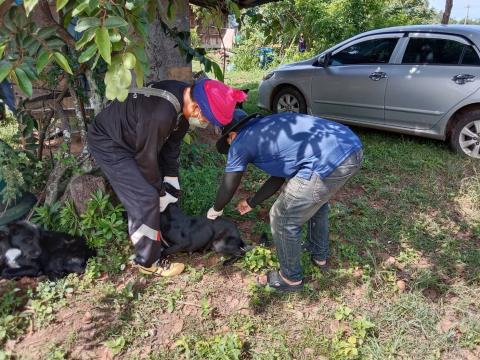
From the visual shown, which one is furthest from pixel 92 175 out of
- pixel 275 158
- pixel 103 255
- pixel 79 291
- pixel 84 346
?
pixel 275 158

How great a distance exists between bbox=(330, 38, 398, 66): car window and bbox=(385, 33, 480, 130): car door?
221 millimetres

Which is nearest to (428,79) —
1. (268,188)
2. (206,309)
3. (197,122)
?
(268,188)

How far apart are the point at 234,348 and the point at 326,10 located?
33.6 feet

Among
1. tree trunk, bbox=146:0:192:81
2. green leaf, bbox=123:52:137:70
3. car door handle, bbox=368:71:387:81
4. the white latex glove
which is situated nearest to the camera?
green leaf, bbox=123:52:137:70

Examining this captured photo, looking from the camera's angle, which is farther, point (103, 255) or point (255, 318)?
point (103, 255)

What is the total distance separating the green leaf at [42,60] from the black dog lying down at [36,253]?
1387mm

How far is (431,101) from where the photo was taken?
5.06m

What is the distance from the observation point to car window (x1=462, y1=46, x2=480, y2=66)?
4711 millimetres

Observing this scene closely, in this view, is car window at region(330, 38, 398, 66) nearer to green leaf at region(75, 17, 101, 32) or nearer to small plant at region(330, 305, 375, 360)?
small plant at region(330, 305, 375, 360)

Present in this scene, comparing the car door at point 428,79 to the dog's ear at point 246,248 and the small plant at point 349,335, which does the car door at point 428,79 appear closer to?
the dog's ear at point 246,248

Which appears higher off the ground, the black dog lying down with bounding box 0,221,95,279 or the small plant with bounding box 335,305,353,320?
the black dog lying down with bounding box 0,221,95,279

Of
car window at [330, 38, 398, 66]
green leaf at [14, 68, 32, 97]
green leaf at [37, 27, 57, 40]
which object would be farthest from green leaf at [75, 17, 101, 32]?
car window at [330, 38, 398, 66]

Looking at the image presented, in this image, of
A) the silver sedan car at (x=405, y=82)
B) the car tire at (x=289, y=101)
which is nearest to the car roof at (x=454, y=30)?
the silver sedan car at (x=405, y=82)

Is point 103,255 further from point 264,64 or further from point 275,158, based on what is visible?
point 264,64
